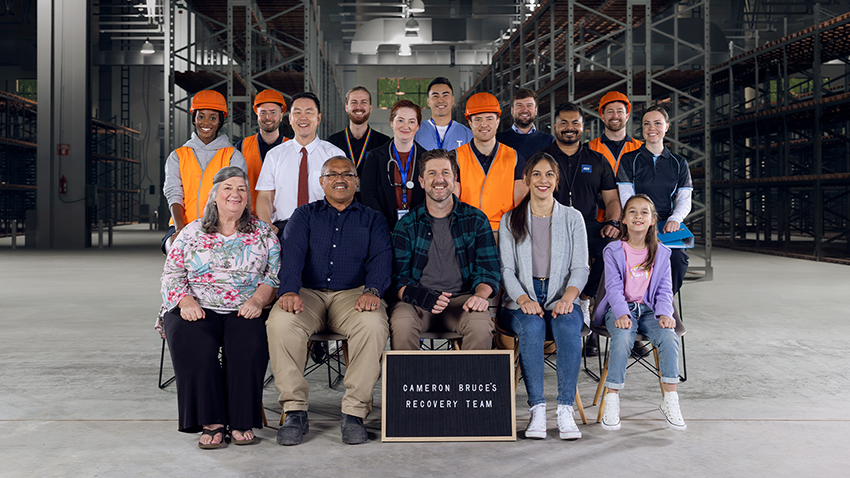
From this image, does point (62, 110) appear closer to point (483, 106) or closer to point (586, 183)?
point (483, 106)

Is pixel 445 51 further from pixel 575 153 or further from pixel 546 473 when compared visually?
pixel 546 473

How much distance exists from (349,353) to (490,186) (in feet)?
4.86

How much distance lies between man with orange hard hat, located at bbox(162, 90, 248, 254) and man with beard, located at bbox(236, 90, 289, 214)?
38 cm

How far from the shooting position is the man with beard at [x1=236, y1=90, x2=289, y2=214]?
5.05m

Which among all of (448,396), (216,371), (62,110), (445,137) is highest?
(62,110)

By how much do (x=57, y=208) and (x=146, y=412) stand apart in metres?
15.2

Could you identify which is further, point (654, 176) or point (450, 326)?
point (654, 176)

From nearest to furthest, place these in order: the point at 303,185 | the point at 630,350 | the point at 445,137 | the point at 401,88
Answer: the point at 630,350 < the point at 303,185 < the point at 445,137 < the point at 401,88

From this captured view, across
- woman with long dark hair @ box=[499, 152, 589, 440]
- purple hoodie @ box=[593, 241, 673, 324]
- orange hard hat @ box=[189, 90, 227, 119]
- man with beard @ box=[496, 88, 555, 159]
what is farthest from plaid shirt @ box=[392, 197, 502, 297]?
orange hard hat @ box=[189, 90, 227, 119]

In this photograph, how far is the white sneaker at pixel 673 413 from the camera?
3.60m

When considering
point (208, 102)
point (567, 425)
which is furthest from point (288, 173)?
point (567, 425)

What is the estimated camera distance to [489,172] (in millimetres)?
4406

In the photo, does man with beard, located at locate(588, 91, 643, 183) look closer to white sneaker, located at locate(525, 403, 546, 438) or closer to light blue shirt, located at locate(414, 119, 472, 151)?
light blue shirt, located at locate(414, 119, 472, 151)

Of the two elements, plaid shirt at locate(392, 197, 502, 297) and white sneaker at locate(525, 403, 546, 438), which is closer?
white sneaker at locate(525, 403, 546, 438)
